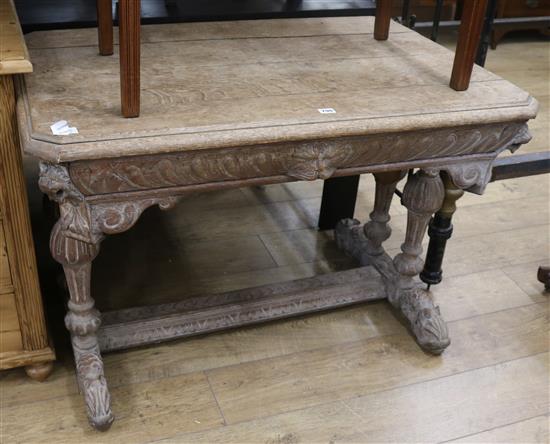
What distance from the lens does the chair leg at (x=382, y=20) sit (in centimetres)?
176

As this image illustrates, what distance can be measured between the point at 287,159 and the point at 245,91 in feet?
0.59

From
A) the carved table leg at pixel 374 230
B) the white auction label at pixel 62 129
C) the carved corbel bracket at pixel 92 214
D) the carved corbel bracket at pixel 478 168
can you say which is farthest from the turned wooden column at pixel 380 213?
the white auction label at pixel 62 129

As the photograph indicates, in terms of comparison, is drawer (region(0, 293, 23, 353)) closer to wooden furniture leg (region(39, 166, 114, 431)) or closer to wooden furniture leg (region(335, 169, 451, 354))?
wooden furniture leg (region(39, 166, 114, 431))

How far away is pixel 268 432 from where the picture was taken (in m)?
1.56

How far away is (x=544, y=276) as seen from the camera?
204cm

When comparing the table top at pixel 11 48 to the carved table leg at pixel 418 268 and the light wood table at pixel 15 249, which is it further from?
the carved table leg at pixel 418 268

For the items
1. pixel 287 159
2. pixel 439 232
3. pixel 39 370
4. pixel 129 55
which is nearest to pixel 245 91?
pixel 287 159

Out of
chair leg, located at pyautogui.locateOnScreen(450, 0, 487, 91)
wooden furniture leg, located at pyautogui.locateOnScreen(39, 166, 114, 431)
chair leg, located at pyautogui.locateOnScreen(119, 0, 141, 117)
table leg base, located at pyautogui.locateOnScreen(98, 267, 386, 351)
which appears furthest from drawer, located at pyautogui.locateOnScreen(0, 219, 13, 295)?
chair leg, located at pyautogui.locateOnScreen(450, 0, 487, 91)

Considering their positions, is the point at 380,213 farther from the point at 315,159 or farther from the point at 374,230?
the point at 315,159

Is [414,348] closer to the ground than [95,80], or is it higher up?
closer to the ground

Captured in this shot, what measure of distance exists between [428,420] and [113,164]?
0.88 metres

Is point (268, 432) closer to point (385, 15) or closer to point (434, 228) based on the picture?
point (434, 228)

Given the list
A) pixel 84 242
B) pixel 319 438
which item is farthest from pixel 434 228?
pixel 84 242

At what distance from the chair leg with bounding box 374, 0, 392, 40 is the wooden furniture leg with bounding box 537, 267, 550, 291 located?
77 cm
